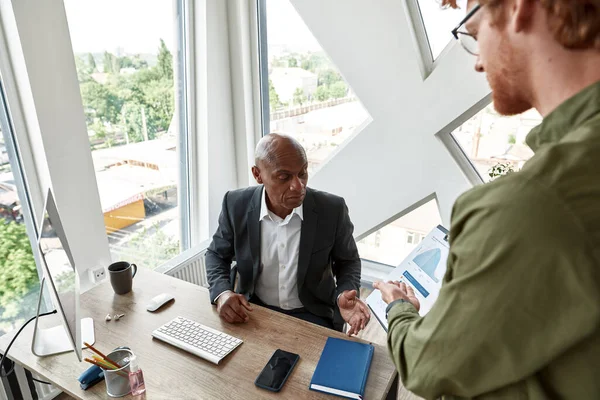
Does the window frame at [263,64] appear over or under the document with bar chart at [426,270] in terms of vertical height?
over

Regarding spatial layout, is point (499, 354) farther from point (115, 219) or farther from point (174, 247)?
point (174, 247)

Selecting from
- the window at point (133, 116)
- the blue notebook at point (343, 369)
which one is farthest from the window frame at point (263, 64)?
the blue notebook at point (343, 369)

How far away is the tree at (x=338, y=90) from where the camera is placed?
2840 mm

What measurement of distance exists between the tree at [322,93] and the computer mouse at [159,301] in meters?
1.97

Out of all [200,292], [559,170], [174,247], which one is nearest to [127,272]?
[200,292]

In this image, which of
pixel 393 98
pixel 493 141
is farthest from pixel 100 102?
Result: pixel 493 141

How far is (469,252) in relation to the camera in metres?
0.55

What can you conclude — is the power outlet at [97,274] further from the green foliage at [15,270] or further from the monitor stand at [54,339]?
the monitor stand at [54,339]

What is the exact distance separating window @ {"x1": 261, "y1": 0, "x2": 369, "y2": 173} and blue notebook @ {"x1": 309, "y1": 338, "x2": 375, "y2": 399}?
1.92 meters

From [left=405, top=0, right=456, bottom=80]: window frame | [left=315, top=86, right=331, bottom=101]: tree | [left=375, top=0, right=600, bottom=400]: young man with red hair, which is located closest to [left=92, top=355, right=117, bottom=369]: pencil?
[left=375, top=0, right=600, bottom=400]: young man with red hair

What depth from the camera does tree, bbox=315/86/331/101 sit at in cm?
294

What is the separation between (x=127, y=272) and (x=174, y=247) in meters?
1.31

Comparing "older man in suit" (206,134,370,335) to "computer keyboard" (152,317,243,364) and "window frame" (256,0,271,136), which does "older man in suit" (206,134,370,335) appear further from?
"window frame" (256,0,271,136)

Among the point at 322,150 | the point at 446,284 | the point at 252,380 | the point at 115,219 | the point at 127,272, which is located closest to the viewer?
the point at 446,284
